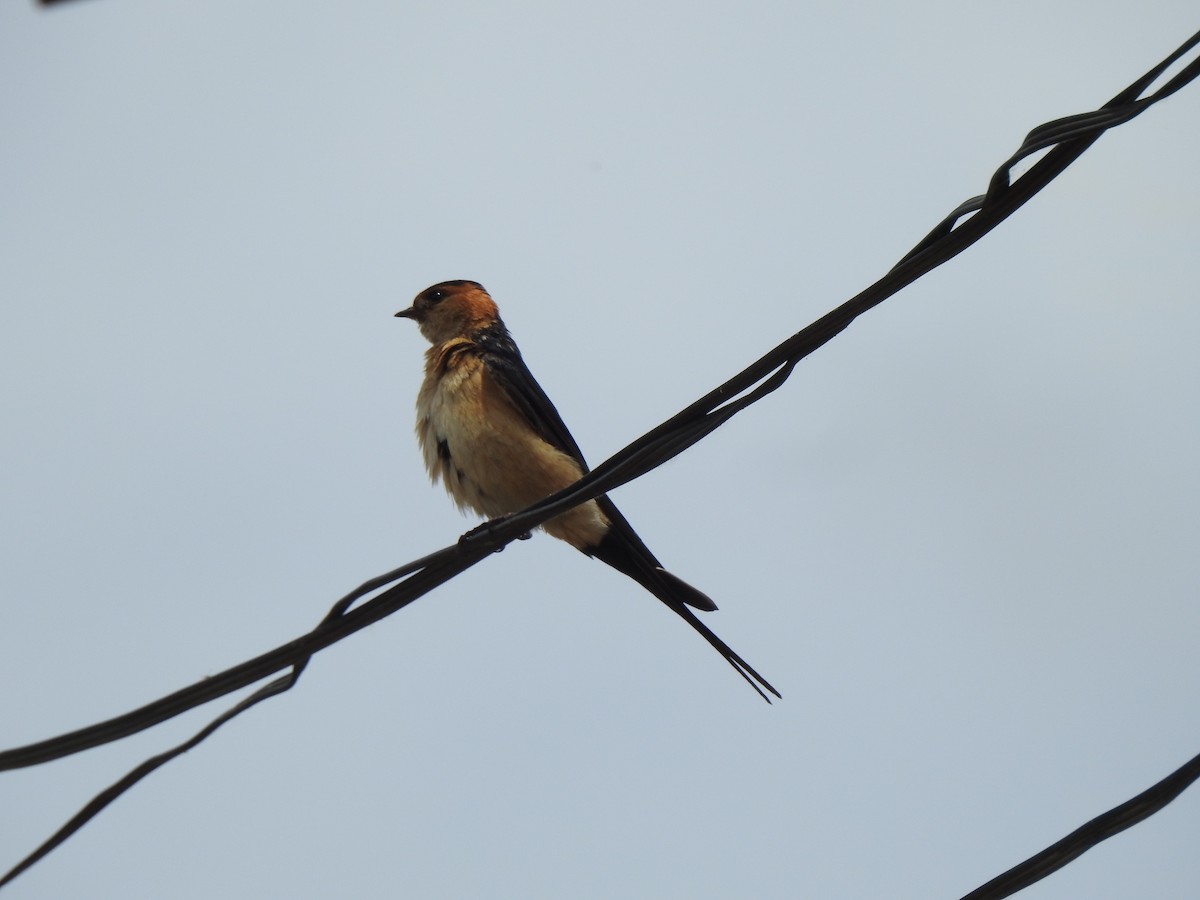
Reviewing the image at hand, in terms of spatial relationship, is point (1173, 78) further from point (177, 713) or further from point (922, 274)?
point (177, 713)

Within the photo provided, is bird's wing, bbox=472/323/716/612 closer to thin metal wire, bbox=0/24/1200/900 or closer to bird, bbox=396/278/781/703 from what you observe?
bird, bbox=396/278/781/703

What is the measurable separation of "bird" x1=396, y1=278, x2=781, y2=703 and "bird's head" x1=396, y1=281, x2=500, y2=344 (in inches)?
30.0

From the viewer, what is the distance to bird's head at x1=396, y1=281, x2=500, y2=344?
7.78 m

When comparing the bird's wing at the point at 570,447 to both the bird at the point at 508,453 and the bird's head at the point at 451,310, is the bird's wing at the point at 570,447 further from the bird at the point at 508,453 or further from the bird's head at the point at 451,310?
the bird's head at the point at 451,310

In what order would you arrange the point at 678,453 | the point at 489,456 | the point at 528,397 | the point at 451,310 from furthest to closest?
the point at 451,310 < the point at 528,397 < the point at 489,456 < the point at 678,453

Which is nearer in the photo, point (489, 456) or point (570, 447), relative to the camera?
point (489, 456)

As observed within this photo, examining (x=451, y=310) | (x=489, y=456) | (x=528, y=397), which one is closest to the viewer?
(x=489, y=456)

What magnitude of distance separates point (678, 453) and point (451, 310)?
419 centimetres

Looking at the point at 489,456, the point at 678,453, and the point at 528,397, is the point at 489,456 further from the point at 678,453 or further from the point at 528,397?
the point at 678,453

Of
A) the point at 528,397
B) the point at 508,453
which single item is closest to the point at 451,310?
the point at 528,397

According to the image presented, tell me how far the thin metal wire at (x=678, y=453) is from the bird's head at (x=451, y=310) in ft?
12.4

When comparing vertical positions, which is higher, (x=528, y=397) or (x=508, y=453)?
(x=528, y=397)

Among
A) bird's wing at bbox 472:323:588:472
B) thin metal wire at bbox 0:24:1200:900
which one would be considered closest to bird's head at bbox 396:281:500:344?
bird's wing at bbox 472:323:588:472

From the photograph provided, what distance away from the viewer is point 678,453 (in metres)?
3.95
